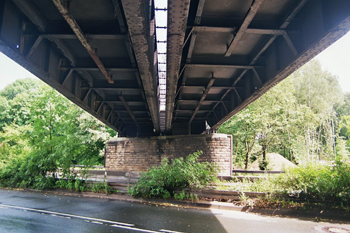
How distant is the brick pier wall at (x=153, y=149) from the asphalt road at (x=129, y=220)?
305 inches

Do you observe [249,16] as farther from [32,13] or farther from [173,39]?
[32,13]

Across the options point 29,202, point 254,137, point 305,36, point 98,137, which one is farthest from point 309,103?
point 29,202

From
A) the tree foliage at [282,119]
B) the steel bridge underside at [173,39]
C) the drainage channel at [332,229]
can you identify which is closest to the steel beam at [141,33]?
the steel bridge underside at [173,39]

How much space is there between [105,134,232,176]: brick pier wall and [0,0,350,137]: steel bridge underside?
21.5ft

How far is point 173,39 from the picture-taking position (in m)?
5.36

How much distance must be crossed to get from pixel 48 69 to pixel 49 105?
32.3ft

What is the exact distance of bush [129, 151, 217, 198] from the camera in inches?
435

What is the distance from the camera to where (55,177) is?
555 inches

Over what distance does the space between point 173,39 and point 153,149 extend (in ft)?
46.2

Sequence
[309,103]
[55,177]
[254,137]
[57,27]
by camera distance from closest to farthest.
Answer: [57,27] → [55,177] → [254,137] → [309,103]

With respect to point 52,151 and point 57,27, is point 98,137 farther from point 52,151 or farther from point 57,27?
point 57,27

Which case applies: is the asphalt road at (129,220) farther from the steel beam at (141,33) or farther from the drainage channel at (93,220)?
the steel beam at (141,33)

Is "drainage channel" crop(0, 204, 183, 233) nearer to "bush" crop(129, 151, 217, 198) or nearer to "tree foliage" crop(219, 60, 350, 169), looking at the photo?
"bush" crop(129, 151, 217, 198)

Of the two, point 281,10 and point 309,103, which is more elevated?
point 309,103
